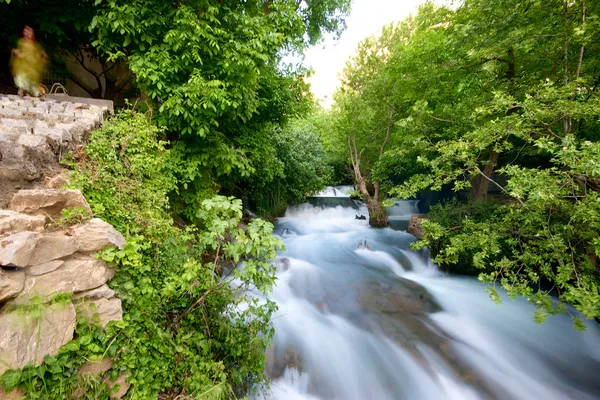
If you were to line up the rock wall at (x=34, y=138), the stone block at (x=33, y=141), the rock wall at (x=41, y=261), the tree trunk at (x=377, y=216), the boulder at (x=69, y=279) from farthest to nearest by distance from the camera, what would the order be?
1. the tree trunk at (x=377, y=216)
2. the stone block at (x=33, y=141)
3. the rock wall at (x=34, y=138)
4. the boulder at (x=69, y=279)
5. the rock wall at (x=41, y=261)

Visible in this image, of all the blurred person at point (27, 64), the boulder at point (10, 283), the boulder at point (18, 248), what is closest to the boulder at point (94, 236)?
the boulder at point (18, 248)

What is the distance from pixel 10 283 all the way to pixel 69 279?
0.94 feet

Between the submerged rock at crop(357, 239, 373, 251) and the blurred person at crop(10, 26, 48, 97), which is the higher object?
the blurred person at crop(10, 26, 48, 97)

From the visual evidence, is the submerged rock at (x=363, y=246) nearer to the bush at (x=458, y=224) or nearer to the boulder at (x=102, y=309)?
the bush at (x=458, y=224)

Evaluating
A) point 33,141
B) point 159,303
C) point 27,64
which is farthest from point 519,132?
point 27,64

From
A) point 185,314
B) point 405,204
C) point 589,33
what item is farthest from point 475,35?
point 405,204

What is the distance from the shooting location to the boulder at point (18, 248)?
1505 mm

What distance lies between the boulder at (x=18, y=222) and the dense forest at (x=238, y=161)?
173 millimetres

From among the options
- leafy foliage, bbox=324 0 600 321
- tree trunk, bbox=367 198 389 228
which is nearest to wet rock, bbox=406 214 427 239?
leafy foliage, bbox=324 0 600 321

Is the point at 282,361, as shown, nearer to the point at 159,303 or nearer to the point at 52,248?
the point at 159,303

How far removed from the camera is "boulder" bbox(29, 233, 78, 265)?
167cm

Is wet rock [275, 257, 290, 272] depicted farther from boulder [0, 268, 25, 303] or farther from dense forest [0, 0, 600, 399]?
boulder [0, 268, 25, 303]

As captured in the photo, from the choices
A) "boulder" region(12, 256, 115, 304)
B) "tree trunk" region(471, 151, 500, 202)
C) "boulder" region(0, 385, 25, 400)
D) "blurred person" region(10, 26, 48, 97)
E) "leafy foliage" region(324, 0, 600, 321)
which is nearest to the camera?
"boulder" region(0, 385, 25, 400)

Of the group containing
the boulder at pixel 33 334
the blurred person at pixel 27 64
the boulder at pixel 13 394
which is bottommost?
the boulder at pixel 13 394
